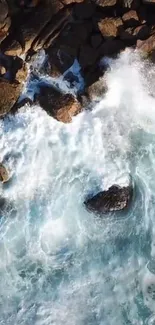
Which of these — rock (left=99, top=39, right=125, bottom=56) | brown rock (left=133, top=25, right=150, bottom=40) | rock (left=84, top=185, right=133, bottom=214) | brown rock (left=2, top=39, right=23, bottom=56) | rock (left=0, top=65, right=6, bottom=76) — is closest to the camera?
brown rock (left=133, top=25, right=150, bottom=40)

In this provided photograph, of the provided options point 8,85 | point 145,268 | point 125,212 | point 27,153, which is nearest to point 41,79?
point 8,85

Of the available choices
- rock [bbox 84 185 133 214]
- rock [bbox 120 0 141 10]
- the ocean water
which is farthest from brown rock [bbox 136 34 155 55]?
rock [bbox 84 185 133 214]

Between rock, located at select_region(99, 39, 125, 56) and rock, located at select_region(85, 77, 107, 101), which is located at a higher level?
rock, located at select_region(99, 39, 125, 56)

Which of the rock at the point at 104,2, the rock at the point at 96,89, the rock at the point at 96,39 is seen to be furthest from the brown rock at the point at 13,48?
the rock at the point at 104,2

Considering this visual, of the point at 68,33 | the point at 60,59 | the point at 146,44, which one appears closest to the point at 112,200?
the point at 60,59

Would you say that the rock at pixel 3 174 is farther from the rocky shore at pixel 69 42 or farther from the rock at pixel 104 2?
the rock at pixel 104 2

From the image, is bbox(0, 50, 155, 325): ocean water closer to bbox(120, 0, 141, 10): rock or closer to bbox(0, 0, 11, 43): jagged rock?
bbox(120, 0, 141, 10): rock
